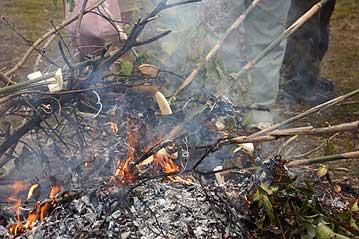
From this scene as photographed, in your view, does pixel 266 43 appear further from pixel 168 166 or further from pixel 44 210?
pixel 44 210

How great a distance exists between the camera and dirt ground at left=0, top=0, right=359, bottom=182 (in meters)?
3.20

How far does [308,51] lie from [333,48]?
0.84 metres

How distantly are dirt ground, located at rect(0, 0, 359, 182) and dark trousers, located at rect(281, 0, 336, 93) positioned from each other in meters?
0.21

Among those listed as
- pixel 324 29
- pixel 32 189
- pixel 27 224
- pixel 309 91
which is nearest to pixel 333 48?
pixel 324 29

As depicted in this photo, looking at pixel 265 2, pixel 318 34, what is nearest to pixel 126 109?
pixel 265 2

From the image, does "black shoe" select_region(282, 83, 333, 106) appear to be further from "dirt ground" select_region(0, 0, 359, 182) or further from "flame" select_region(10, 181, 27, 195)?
"flame" select_region(10, 181, 27, 195)

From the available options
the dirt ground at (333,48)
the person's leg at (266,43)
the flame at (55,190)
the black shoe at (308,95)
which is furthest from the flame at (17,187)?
the black shoe at (308,95)

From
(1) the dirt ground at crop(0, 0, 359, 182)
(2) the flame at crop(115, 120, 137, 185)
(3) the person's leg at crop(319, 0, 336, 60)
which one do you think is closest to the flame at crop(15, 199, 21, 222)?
(2) the flame at crop(115, 120, 137, 185)

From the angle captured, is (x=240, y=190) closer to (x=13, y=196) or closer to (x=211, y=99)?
(x=211, y=99)

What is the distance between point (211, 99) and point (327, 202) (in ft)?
1.67

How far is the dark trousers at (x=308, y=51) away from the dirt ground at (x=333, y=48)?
0.21 meters

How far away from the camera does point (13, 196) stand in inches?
73.9

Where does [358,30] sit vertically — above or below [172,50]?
below

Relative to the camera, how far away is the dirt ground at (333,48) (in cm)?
320
